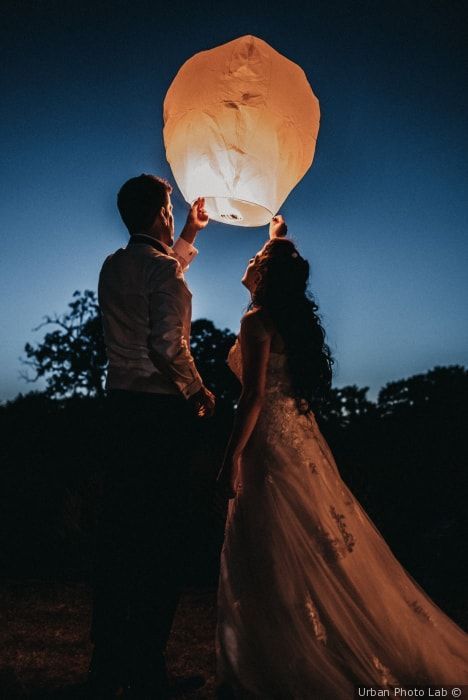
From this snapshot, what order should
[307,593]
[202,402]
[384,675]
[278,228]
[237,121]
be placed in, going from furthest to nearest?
[278,228] → [237,121] → [202,402] → [307,593] → [384,675]

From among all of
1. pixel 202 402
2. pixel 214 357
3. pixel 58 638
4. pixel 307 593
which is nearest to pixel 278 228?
pixel 202 402

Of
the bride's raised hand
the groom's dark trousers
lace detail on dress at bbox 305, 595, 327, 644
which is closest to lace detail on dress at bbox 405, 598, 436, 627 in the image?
lace detail on dress at bbox 305, 595, 327, 644

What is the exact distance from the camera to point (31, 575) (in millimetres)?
4691

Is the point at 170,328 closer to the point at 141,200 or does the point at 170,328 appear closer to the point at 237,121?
the point at 141,200

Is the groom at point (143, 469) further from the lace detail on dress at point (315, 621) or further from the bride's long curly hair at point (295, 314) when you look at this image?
the lace detail on dress at point (315, 621)

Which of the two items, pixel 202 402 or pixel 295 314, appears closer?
pixel 202 402

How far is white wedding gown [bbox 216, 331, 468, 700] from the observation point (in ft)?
7.00

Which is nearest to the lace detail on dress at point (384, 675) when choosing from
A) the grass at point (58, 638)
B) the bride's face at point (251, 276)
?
the grass at point (58, 638)

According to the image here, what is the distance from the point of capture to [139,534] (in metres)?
2.33

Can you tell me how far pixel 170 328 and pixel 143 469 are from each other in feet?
2.10

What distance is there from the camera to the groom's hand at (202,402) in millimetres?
2379

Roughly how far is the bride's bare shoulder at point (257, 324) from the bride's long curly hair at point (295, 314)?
38 millimetres

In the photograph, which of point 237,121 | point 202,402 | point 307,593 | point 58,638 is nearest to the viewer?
point 307,593

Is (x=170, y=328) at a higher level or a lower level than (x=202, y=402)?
higher
